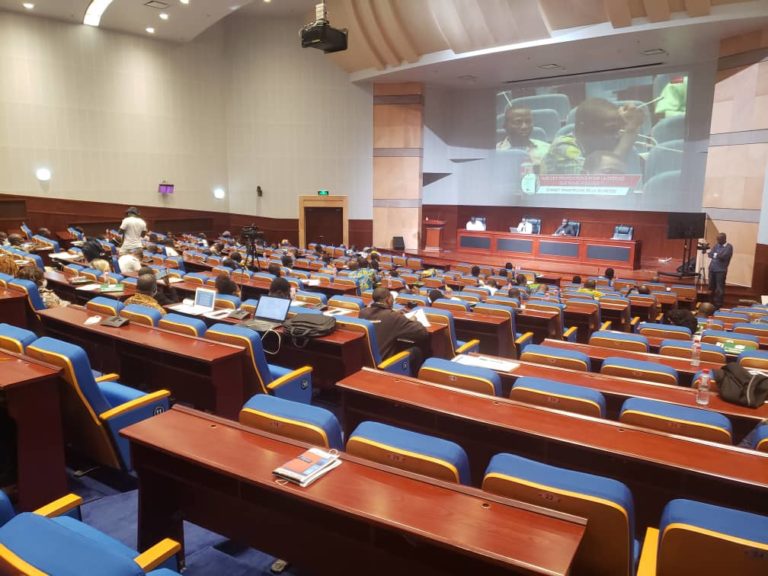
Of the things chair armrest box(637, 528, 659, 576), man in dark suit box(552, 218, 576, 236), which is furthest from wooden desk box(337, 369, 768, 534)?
man in dark suit box(552, 218, 576, 236)

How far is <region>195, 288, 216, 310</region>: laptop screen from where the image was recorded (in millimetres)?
5230

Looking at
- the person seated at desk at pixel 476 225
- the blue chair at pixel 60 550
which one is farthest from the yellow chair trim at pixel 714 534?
the person seated at desk at pixel 476 225

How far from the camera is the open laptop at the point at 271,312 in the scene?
15.0ft

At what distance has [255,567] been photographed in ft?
8.21

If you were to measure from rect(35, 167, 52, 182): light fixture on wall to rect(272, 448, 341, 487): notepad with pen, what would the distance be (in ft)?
53.9

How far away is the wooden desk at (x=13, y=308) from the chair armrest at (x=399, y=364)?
3.72 metres

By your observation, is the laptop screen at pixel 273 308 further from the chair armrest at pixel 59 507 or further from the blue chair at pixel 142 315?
the chair armrest at pixel 59 507

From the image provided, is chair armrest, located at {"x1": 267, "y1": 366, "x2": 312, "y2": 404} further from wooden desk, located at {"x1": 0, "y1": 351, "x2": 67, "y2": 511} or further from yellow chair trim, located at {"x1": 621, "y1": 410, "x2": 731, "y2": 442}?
yellow chair trim, located at {"x1": 621, "y1": 410, "x2": 731, "y2": 442}

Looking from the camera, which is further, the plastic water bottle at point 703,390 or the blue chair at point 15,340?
the blue chair at point 15,340

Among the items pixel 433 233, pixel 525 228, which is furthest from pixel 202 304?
pixel 525 228

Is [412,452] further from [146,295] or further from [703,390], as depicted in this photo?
[146,295]

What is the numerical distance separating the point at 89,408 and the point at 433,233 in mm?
15174

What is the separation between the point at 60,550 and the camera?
143 cm

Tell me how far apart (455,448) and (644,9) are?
12.1m
